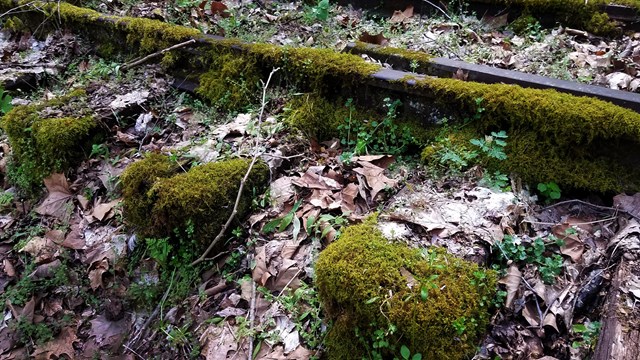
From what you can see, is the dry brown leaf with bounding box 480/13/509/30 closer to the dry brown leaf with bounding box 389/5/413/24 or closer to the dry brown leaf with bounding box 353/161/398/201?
the dry brown leaf with bounding box 389/5/413/24

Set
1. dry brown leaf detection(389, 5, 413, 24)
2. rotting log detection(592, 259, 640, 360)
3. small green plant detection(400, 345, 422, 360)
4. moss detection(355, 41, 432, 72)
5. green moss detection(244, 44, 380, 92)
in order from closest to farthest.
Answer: rotting log detection(592, 259, 640, 360)
small green plant detection(400, 345, 422, 360)
green moss detection(244, 44, 380, 92)
moss detection(355, 41, 432, 72)
dry brown leaf detection(389, 5, 413, 24)

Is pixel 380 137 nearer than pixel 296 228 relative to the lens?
No

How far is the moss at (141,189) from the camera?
3004 mm

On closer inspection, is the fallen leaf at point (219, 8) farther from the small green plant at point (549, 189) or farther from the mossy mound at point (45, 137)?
the small green plant at point (549, 189)

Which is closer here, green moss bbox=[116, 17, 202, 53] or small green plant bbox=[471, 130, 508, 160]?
small green plant bbox=[471, 130, 508, 160]

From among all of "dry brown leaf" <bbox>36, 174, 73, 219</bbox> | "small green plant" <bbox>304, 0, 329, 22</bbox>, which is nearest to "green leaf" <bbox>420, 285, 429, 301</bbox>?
"dry brown leaf" <bbox>36, 174, 73, 219</bbox>

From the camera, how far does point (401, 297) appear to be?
207 cm

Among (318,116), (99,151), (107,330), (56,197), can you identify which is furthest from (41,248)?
(318,116)

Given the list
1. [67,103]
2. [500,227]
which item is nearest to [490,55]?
[500,227]

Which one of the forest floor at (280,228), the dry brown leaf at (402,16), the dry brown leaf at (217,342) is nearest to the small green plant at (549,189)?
the forest floor at (280,228)

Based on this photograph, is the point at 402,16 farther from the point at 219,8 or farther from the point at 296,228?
the point at 296,228

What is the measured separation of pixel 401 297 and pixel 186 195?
1509 millimetres

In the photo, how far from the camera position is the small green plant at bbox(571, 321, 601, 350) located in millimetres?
2053

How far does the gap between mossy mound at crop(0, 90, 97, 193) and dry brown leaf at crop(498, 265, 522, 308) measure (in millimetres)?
3407
